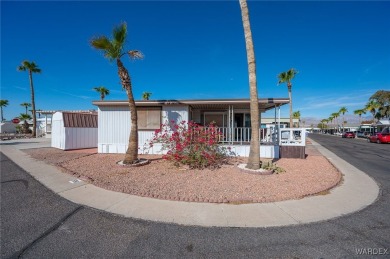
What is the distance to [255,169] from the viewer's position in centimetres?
697

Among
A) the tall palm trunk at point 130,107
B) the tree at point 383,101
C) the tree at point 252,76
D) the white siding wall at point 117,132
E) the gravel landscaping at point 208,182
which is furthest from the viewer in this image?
the tree at point 383,101

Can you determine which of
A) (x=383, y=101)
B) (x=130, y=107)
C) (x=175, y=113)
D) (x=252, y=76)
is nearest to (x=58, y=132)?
(x=175, y=113)

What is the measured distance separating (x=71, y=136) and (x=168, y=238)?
13.6m

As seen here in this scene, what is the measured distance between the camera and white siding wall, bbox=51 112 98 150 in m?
13.7

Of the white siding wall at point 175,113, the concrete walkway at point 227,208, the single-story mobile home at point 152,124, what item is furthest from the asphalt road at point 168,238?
the white siding wall at point 175,113

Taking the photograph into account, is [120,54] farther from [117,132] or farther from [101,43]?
[117,132]

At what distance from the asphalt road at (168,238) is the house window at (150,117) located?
295 inches

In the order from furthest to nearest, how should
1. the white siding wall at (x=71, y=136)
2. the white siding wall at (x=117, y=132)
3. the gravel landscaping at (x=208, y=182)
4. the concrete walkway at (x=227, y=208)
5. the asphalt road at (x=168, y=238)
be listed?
the white siding wall at (x=71, y=136) < the white siding wall at (x=117, y=132) < the gravel landscaping at (x=208, y=182) < the concrete walkway at (x=227, y=208) < the asphalt road at (x=168, y=238)

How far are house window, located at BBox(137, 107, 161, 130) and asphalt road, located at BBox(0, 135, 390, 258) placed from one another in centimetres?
749

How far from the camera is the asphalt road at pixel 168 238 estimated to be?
2.76 meters

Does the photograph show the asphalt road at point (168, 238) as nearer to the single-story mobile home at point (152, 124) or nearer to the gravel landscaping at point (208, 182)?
the gravel landscaping at point (208, 182)

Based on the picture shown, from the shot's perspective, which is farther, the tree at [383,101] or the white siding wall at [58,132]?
the tree at [383,101]

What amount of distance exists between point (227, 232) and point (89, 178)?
16.5 ft

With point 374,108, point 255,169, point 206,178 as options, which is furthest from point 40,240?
point 374,108
